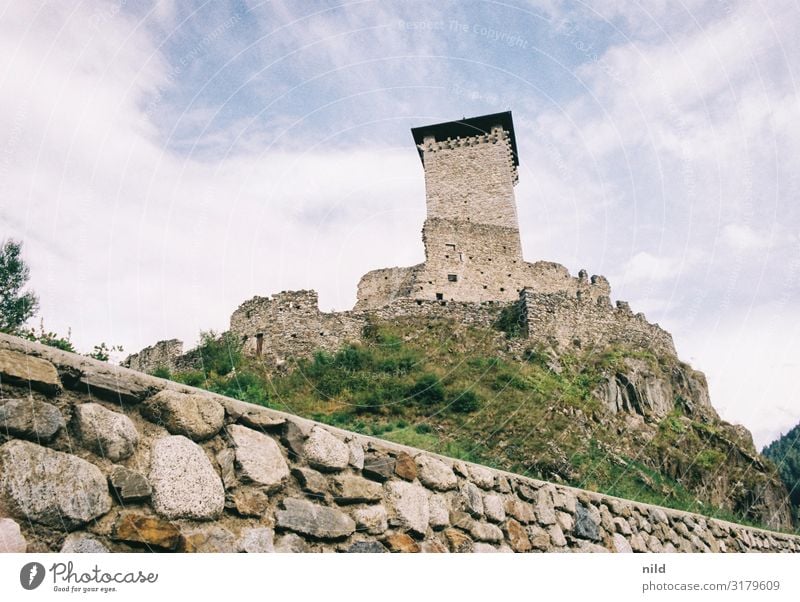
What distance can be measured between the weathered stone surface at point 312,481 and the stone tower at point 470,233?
1845cm

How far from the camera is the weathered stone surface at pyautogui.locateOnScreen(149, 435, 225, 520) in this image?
252 cm

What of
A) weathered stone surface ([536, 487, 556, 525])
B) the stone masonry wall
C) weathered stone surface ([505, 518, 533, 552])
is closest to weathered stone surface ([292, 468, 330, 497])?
the stone masonry wall

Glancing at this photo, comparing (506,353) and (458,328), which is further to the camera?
(458,328)

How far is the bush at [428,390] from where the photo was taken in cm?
1470

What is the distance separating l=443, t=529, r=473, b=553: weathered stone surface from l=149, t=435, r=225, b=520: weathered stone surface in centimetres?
166

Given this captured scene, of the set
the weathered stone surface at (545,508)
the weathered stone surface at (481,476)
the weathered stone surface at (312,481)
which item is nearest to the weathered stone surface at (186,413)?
the weathered stone surface at (312,481)

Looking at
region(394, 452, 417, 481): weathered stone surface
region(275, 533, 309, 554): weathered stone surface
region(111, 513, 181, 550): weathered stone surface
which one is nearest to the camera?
region(111, 513, 181, 550): weathered stone surface

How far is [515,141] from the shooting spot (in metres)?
31.9

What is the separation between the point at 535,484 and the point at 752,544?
5.03 meters

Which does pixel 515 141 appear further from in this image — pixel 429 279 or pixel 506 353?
pixel 506 353

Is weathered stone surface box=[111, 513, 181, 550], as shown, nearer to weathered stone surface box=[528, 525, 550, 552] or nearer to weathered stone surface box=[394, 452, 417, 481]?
weathered stone surface box=[394, 452, 417, 481]

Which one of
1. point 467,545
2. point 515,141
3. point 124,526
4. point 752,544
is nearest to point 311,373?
point 752,544

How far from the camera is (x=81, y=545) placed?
2211mm

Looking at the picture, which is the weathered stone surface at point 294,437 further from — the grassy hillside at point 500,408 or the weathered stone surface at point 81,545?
the grassy hillside at point 500,408
